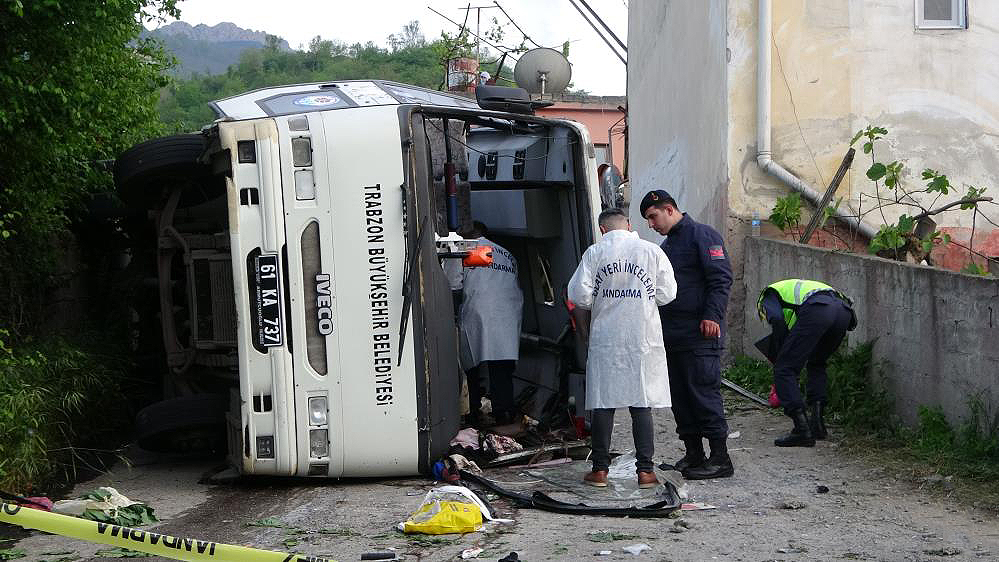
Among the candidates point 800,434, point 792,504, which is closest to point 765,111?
point 800,434

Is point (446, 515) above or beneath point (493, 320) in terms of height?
beneath

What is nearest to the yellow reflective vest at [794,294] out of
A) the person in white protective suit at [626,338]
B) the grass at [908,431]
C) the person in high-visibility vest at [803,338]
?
the person in high-visibility vest at [803,338]

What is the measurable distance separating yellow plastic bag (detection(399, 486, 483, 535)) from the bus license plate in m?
1.34

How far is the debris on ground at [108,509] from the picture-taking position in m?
5.62

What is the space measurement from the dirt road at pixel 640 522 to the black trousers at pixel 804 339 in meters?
0.55

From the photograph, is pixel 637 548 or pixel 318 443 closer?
pixel 637 548

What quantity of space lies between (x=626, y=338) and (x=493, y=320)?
1.64m

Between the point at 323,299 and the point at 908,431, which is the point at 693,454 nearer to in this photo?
the point at 908,431

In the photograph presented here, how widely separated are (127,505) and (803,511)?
345cm

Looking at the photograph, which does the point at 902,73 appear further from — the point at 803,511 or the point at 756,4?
the point at 803,511

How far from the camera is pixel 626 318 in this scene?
6.59 m

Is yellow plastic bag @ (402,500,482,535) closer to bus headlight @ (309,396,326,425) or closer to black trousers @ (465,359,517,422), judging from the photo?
bus headlight @ (309,396,326,425)

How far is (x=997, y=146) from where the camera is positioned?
38.0 ft

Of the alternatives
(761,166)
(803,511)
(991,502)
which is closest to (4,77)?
(803,511)
